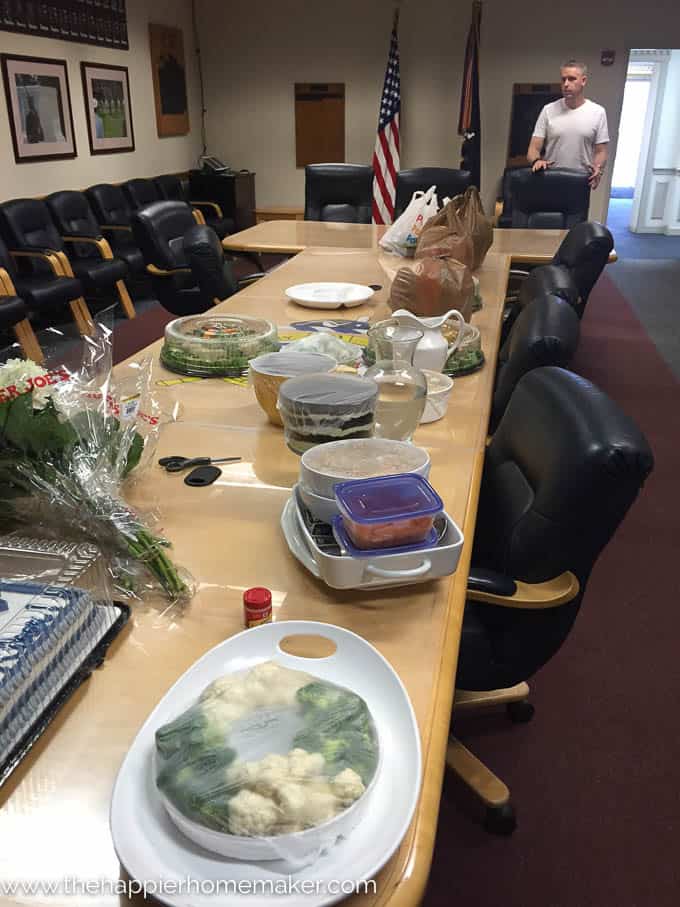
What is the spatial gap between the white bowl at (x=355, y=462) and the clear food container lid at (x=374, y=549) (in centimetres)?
8

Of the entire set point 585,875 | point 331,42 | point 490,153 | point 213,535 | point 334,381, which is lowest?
point 585,875

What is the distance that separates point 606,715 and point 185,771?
1.43 meters

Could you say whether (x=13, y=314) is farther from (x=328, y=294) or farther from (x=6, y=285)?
(x=328, y=294)

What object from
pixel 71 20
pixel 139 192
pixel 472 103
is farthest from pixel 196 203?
pixel 472 103

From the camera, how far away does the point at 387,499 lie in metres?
0.94

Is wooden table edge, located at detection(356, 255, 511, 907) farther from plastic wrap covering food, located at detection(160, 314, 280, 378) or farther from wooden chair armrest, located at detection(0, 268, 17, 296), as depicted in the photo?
wooden chair armrest, located at detection(0, 268, 17, 296)

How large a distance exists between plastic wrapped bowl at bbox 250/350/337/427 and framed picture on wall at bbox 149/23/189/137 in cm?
598

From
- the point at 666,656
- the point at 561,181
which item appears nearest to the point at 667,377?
the point at 561,181

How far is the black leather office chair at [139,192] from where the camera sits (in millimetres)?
5785

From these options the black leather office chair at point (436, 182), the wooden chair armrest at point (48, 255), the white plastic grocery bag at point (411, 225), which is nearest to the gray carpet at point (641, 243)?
the black leather office chair at point (436, 182)

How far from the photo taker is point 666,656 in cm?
192

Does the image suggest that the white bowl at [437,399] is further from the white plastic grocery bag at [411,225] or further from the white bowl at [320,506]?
the white plastic grocery bag at [411,225]

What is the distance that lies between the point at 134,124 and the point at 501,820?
6.33m

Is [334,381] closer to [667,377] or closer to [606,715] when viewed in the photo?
[606,715]
